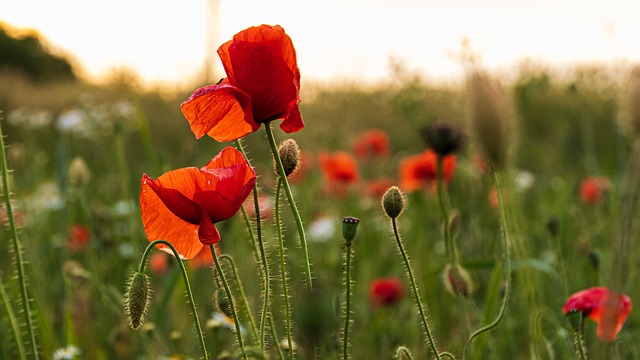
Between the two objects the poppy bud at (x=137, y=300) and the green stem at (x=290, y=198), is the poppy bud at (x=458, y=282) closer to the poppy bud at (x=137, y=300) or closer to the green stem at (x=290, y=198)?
the green stem at (x=290, y=198)

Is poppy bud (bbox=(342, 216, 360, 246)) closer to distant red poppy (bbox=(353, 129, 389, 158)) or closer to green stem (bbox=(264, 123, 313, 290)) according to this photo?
green stem (bbox=(264, 123, 313, 290))

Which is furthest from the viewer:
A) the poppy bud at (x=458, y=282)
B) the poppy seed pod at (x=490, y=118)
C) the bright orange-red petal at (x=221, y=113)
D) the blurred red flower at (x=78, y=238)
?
the blurred red flower at (x=78, y=238)

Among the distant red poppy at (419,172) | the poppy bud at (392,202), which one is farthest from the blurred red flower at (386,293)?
the poppy bud at (392,202)

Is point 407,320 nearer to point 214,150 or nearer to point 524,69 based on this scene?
point 214,150

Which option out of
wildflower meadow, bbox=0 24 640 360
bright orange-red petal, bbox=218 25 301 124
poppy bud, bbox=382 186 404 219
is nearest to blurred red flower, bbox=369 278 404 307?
wildflower meadow, bbox=0 24 640 360

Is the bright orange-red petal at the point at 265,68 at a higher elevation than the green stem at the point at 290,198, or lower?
higher

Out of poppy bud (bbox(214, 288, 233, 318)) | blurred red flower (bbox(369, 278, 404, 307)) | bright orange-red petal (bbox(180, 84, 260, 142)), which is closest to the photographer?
bright orange-red petal (bbox(180, 84, 260, 142))

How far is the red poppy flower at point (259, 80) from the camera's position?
1.10m

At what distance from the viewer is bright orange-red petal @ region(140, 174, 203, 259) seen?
Result: 1.15m

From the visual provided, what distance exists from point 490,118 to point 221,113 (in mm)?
376

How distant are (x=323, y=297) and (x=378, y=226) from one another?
3.16m

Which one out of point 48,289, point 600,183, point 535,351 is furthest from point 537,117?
point 535,351

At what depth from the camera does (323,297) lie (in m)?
0.72

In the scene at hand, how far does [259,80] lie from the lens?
110 centimetres
